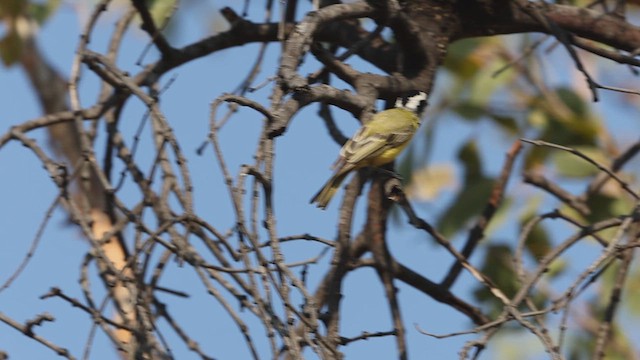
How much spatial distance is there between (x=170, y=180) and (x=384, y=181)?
692mm

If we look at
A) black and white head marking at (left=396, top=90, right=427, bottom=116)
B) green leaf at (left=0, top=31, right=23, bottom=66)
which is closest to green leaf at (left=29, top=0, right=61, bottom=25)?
green leaf at (left=0, top=31, right=23, bottom=66)

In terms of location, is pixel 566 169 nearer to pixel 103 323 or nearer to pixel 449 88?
pixel 449 88

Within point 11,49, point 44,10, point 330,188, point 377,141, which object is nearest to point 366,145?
→ point 377,141

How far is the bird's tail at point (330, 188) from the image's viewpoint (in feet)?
11.9

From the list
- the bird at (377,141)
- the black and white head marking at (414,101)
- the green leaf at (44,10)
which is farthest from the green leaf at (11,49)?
the black and white head marking at (414,101)

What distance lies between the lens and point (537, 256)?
470 cm

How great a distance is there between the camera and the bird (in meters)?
3.49

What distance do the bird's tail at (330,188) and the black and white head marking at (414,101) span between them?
12.2 inches

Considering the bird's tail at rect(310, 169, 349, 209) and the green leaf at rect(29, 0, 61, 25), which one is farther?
the green leaf at rect(29, 0, 61, 25)

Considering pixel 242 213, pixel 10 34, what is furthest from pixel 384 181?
pixel 10 34

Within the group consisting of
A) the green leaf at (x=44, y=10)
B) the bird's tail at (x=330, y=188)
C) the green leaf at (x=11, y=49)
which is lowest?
the bird's tail at (x=330, y=188)

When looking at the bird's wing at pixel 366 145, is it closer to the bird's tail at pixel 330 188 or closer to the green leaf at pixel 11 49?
the bird's tail at pixel 330 188

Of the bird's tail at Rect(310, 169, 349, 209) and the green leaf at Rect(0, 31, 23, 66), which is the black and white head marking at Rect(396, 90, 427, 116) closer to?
the bird's tail at Rect(310, 169, 349, 209)

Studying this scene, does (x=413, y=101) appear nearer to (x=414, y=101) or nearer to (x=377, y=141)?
(x=414, y=101)
